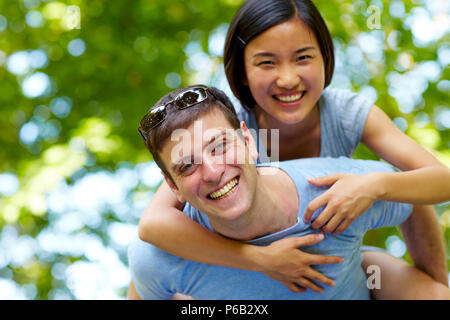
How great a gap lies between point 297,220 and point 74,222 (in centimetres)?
193

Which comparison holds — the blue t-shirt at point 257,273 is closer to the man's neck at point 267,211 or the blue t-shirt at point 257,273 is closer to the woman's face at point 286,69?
the man's neck at point 267,211

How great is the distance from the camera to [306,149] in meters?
1.86

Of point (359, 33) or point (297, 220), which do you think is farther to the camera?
point (359, 33)

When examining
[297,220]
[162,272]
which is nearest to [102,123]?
[162,272]

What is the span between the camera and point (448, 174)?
1464 mm

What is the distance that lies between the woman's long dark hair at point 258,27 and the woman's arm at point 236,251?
1.99 ft

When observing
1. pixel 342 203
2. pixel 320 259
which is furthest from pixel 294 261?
pixel 342 203

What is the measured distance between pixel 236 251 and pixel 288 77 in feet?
1.90

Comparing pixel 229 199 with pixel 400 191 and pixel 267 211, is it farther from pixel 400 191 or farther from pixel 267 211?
pixel 400 191

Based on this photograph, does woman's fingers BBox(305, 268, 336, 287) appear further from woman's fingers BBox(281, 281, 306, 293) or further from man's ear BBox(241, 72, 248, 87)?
man's ear BBox(241, 72, 248, 87)

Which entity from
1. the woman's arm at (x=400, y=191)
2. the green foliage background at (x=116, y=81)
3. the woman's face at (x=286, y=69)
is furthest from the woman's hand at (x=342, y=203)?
the green foliage background at (x=116, y=81)

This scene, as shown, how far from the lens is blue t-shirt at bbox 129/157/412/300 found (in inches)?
54.6

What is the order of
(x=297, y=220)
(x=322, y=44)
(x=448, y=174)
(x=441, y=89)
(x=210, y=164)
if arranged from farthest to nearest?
(x=441, y=89)
(x=322, y=44)
(x=448, y=174)
(x=297, y=220)
(x=210, y=164)

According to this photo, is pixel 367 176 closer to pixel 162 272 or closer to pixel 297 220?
pixel 297 220
